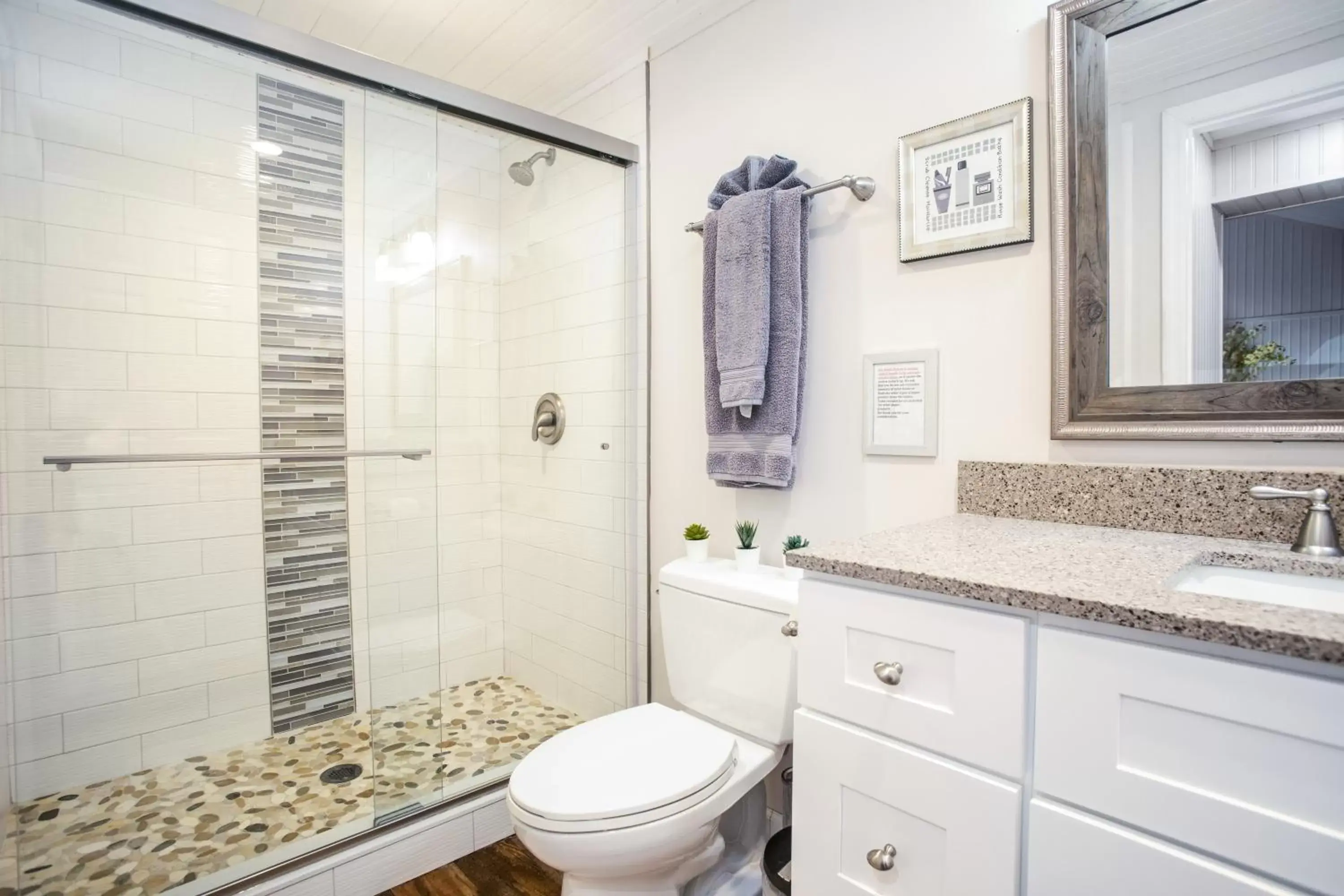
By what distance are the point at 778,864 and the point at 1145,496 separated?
3.31ft

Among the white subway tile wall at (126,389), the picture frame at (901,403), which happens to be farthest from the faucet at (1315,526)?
the white subway tile wall at (126,389)

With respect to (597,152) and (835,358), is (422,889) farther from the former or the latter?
(597,152)

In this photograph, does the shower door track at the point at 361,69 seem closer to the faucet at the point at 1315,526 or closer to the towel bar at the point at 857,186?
the towel bar at the point at 857,186

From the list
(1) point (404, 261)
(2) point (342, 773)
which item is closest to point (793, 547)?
(1) point (404, 261)

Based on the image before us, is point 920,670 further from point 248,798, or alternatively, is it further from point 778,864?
point 248,798

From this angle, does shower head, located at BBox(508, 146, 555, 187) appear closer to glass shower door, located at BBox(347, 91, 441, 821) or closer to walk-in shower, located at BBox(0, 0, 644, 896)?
walk-in shower, located at BBox(0, 0, 644, 896)

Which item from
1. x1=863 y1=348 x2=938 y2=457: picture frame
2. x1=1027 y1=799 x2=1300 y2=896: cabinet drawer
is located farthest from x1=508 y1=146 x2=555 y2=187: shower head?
x1=1027 y1=799 x2=1300 y2=896: cabinet drawer

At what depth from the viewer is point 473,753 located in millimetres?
1968

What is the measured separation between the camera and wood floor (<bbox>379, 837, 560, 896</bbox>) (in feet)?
5.31

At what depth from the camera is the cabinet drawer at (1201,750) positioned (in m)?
0.62

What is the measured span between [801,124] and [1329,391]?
1.20m

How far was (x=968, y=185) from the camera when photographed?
1396mm

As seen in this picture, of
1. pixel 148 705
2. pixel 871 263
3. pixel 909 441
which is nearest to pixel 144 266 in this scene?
pixel 148 705

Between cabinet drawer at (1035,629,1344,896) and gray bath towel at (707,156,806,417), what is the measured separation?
96 cm
